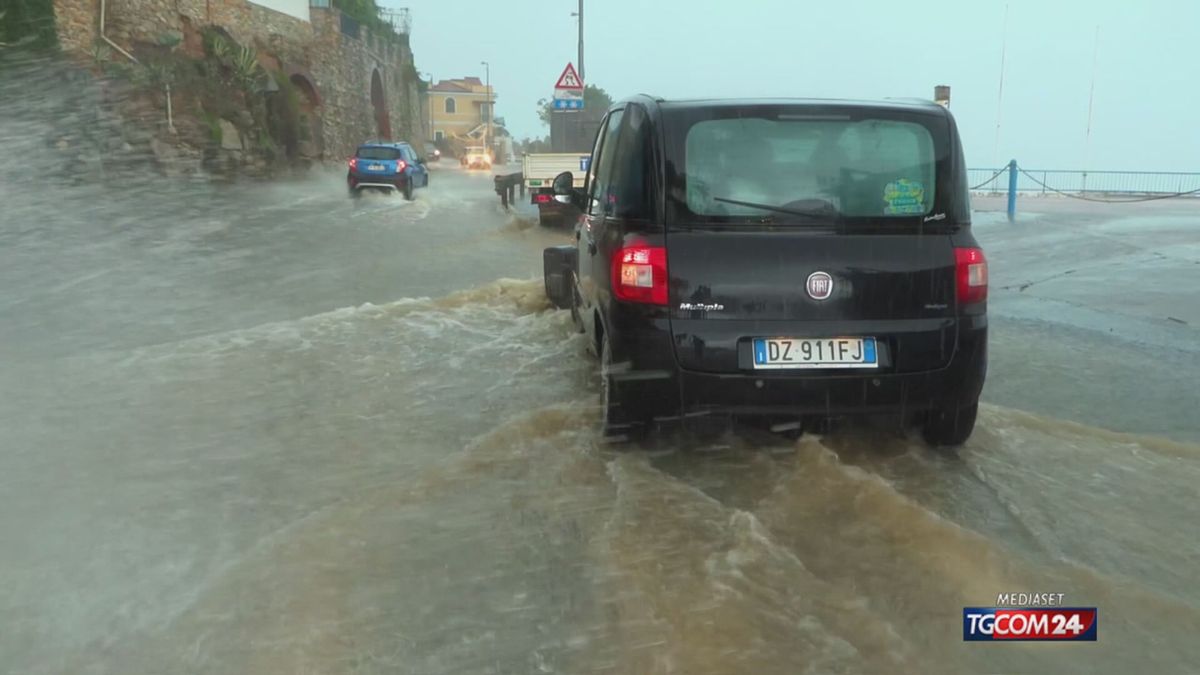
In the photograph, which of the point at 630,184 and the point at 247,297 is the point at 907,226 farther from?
the point at 247,297

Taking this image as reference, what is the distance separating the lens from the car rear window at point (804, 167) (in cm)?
450

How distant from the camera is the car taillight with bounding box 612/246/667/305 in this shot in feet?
14.6

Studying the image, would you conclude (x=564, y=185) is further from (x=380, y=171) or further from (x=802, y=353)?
(x=380, y=171)

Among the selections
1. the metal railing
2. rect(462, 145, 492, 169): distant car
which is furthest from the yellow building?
the metal railing

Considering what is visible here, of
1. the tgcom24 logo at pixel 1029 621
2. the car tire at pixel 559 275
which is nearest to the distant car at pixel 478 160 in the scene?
the car tire at pixel 559 275

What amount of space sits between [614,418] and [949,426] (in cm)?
165

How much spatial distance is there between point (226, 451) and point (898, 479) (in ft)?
11.0

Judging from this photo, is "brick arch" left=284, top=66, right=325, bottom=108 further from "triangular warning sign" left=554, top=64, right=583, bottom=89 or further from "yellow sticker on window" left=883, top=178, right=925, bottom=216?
"yellow sticker on window" left=883, top=178, right=925, bottom=216

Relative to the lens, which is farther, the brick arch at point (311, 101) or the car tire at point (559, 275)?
the brick arch at point (311, 101)

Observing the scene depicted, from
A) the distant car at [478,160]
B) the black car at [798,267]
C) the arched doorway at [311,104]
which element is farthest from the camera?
the distant car at [478,160]

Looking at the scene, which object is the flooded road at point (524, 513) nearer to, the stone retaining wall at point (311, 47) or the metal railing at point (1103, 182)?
the stone retaining wall at point (311, 47)

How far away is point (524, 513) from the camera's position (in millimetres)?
4152

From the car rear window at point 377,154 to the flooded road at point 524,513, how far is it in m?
19.2

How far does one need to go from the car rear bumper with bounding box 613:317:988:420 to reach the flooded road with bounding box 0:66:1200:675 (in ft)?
1.08
